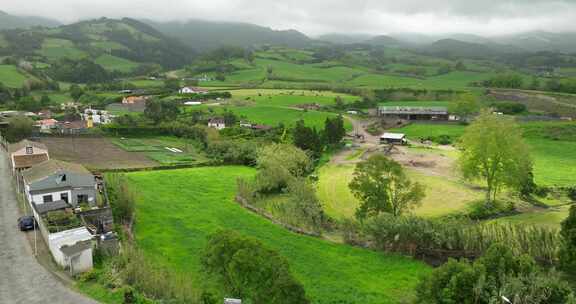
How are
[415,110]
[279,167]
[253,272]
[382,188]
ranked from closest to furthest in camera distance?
[253,272] → [382,188] → [279,167] → [415,110]

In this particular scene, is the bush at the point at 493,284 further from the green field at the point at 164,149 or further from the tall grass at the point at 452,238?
the green field at the point at 164,149

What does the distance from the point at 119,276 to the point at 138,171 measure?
28.6 m

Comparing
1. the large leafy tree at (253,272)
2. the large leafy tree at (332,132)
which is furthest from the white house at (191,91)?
the large leafy tree at (253,272)

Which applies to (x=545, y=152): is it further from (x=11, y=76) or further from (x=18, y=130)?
(x=11, y=76)

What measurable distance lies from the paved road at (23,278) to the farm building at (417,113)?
265ft

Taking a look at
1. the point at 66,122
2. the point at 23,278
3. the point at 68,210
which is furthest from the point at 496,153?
the point at 66,122

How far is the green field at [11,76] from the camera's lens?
110869mm

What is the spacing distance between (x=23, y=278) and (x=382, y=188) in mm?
23871

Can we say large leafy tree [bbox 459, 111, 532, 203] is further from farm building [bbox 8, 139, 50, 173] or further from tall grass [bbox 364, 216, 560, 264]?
farm building [bbox 8, 139, 50, 173]

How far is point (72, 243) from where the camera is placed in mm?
24719

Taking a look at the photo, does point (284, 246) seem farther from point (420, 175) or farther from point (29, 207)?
point (420, 175)

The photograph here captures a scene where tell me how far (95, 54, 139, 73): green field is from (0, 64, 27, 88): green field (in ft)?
136

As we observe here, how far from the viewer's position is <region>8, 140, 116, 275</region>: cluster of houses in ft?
77.4

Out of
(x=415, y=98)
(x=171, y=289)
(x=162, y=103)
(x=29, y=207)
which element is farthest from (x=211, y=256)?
(x=415, y=98)
